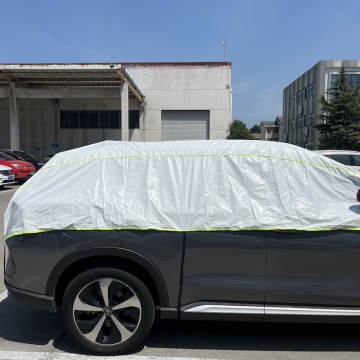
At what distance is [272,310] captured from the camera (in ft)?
10.5

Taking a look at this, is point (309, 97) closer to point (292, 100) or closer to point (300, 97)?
point (300, 97)

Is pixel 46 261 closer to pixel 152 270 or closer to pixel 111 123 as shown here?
pixel 152 270

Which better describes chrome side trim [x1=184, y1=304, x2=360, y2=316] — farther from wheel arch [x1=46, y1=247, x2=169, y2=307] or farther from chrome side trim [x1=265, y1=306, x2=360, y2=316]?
wheel arch [x1=46, y1=247, x2=169, y2=307]

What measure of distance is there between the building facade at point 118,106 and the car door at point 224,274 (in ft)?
82.1

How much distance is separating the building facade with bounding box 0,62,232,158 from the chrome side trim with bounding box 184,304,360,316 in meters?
25.2

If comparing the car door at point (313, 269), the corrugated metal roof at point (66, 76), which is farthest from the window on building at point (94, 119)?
the car door at point (313, 269)

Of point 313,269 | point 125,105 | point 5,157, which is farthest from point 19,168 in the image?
point 313,269

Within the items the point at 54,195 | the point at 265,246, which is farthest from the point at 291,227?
the point at 54,195

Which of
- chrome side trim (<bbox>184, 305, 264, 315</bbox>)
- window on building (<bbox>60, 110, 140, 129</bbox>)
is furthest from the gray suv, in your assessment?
window on building (<bbox>60, 110, 140, 129</bbox>)

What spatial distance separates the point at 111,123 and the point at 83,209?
32363 mm

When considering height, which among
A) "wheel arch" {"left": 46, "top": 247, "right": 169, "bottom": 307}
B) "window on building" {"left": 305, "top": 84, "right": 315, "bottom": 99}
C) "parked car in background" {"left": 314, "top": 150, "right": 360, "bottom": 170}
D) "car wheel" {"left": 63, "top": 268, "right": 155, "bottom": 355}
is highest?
"window on building" {"left": 305, "top": 84, "right": 315, "bottom": 99}

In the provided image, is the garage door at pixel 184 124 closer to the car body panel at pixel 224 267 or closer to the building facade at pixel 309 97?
the building facade at pixel 309 97

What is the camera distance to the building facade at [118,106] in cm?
2862

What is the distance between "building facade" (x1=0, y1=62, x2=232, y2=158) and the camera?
2862 cm
